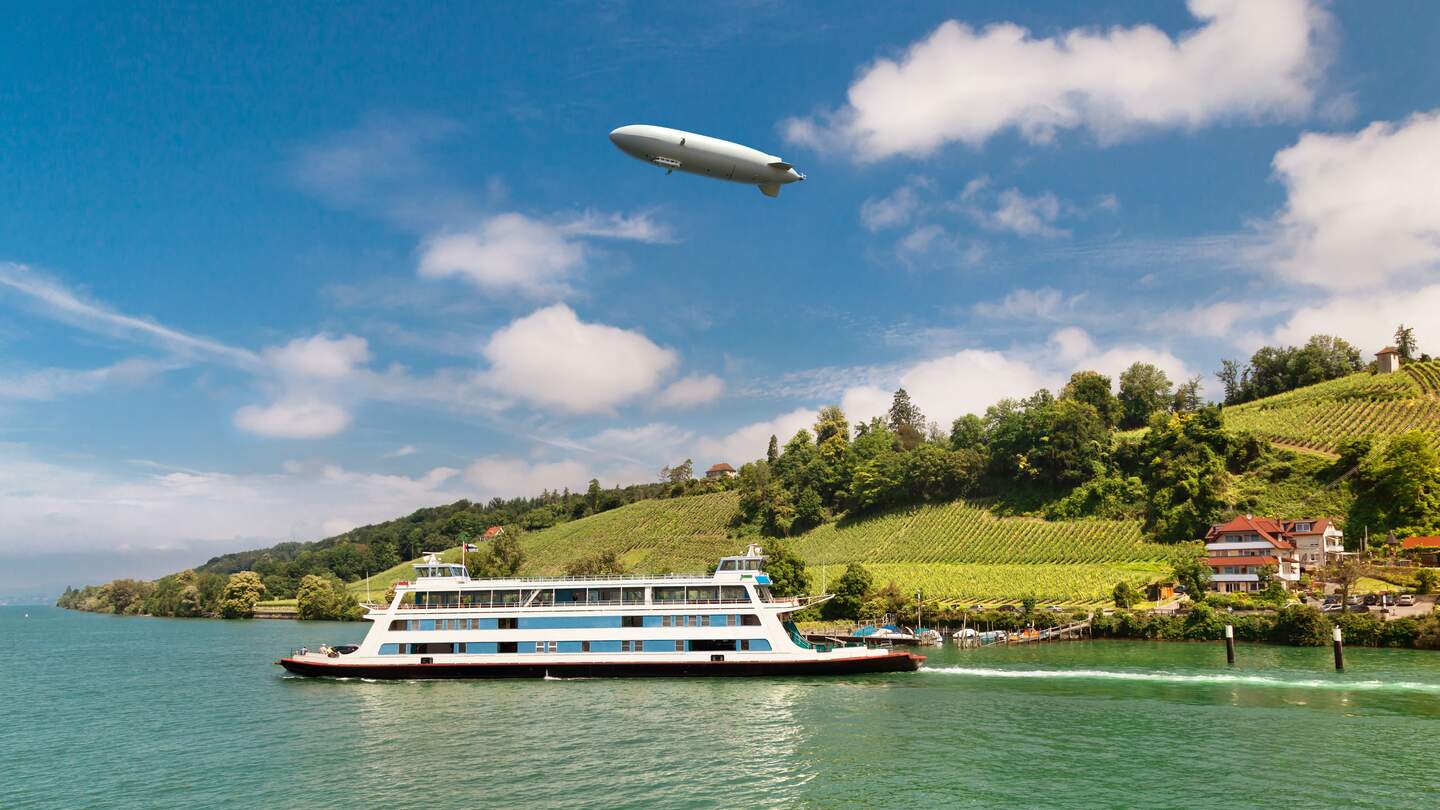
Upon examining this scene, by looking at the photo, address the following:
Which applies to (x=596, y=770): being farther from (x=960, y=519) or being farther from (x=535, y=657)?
(x=960, y=519)

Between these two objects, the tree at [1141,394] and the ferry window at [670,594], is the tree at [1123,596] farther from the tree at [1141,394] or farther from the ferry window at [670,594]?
the tree at [1141,394]

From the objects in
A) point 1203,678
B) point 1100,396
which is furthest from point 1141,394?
point 1203,678

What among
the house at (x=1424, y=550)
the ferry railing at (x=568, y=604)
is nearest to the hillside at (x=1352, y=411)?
the house at (x=1424, y=550)

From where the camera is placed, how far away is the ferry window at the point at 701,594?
162ft

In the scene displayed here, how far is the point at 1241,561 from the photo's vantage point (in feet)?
242

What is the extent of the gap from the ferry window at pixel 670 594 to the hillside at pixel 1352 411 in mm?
76838

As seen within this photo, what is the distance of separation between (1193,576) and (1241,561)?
29.8 feet

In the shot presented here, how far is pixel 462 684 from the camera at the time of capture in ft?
156

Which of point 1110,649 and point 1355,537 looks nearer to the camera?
point 1110,649

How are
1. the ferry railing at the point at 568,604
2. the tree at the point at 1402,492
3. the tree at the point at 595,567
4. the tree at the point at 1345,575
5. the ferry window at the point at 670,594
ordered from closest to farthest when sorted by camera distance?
1. the ferry railing at the point at 568,604
2. the ferry window at the point at 670,594
3. the tree at the point at 1345,575
4. the tree at the point at 1402,492
5. the tree at the point at 595,567

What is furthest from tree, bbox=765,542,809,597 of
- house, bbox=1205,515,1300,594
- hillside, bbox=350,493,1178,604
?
house, bbox=1205,515,1300,594

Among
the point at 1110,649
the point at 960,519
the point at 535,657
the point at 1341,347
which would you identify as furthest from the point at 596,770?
the point at 1341,347

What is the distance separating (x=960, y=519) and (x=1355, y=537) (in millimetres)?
40648

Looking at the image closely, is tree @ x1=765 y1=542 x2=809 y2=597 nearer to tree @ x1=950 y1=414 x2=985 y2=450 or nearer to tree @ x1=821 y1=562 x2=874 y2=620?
tree @ x1=821 y1=562 x2=874 y2=620
